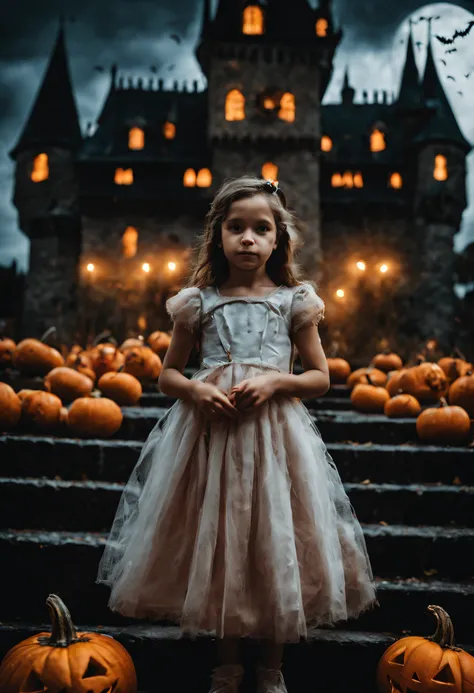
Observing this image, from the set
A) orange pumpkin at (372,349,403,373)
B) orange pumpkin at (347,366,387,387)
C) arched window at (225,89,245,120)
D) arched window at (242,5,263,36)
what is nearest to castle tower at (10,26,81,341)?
arched window at (225,89,245,120)

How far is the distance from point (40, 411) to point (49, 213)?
21.9m

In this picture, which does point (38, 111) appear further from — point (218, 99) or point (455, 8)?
point (455, 8)

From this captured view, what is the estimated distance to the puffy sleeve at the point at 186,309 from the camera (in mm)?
2357

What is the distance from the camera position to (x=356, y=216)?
2452 centimetres

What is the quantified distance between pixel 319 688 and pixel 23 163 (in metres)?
25.7

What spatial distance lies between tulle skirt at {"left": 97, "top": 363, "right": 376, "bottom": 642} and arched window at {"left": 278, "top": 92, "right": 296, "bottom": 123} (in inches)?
883

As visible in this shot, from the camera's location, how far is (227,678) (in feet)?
6.92

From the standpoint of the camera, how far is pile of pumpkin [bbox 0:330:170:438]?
3.88 meters

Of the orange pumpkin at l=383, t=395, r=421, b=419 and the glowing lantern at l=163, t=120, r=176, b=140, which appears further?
the glowing lantern at l=163, t=120, r=176, b=140

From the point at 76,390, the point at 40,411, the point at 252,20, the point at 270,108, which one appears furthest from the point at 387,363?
the point at 252,20

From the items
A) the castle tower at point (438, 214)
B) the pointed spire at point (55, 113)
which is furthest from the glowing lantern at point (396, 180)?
the pointed spire at point (55, 113)

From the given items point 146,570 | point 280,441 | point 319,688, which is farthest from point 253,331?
point 319,688

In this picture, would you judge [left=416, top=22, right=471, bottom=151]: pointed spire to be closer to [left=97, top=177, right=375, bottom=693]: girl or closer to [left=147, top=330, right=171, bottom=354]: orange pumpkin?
[left=147, top=330, right=171, bottom=354]: orange pumpkin

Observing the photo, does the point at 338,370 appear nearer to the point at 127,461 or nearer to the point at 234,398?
the point at 127,461
